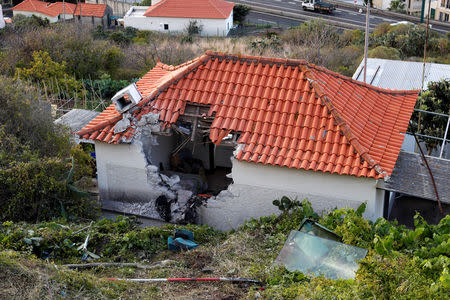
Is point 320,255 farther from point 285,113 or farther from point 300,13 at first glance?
point 300,13

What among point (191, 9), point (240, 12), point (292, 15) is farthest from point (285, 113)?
point (292, 15)

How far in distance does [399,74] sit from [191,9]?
32715 millimetres

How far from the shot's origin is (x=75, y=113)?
761 inches

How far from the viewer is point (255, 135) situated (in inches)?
520

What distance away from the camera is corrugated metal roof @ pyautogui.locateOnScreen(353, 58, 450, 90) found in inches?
799

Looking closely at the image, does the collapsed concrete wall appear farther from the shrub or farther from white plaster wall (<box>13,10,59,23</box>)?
white plaster wall (<box>13,10,59,23</box>)

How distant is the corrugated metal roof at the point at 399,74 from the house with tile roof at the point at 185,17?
2855 centimetres

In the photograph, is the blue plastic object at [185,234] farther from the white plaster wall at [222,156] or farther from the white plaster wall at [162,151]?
the white plaster wall at [222,156]

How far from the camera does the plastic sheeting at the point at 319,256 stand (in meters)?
10.0

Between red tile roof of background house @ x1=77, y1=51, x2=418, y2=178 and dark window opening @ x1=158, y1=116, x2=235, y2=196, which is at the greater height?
red tile roof of background house @ x1=77, y1=51, x2=418, y2=178

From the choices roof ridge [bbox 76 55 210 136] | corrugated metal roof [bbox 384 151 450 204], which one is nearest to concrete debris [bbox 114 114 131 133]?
roof ridge [bbox 76 55 210 136]

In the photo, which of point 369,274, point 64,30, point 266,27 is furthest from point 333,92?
point 266,27

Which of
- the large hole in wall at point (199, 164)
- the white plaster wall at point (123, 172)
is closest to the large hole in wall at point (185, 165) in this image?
the large hole in wall at point (199, 164)

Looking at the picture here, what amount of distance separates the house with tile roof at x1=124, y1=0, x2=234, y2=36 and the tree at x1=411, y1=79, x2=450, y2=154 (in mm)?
33119
